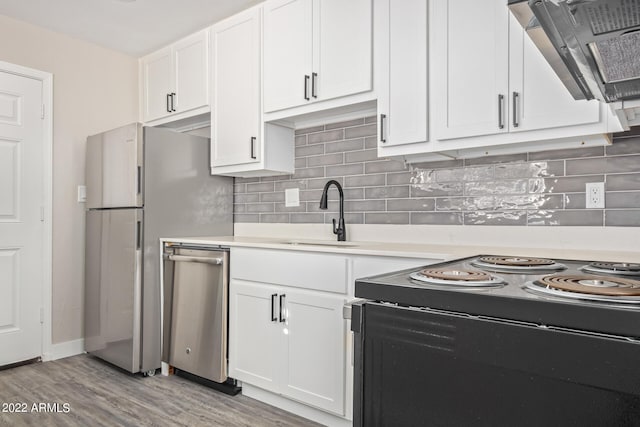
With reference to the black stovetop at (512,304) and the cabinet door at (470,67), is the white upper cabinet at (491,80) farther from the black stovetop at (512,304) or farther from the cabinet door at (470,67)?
the black stovetop at (512,304)

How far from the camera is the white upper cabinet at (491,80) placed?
1745 millimetres

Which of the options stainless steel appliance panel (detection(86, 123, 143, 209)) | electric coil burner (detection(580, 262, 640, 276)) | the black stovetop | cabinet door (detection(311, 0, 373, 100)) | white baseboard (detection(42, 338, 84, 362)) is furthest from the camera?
white baseboard (detection(42, 338, 84, 362))

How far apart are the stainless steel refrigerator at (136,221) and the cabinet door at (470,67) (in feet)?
6.03

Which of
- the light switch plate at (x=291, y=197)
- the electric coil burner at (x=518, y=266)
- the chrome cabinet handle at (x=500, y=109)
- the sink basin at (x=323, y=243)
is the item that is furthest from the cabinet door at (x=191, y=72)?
the electric coil burner at (x=518, y=266)

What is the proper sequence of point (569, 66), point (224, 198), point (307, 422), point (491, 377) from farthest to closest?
point (224, 198) → point (307, 422) → point (569, 66) → point (491, 377)

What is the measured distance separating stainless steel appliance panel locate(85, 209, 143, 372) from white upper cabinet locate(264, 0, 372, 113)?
1.28 m

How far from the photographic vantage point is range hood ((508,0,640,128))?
0.90m

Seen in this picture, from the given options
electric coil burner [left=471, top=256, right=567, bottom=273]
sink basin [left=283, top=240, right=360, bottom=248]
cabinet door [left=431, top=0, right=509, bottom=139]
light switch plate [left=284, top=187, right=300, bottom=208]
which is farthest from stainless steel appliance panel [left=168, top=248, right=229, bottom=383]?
electric coil burner [left=471, top=256, right=567, bottom=273]

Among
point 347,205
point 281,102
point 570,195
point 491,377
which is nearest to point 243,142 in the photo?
point 281,102

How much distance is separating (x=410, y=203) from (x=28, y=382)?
8.75 ft

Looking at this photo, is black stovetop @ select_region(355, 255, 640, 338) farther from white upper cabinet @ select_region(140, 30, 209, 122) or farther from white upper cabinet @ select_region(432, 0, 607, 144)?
white upper cabinet @ select_region(140, 30, 209, 122)

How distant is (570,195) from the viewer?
1984 mm

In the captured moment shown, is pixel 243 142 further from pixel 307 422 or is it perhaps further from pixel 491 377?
pixel 491 377

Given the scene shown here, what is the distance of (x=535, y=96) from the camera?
5.85ft
